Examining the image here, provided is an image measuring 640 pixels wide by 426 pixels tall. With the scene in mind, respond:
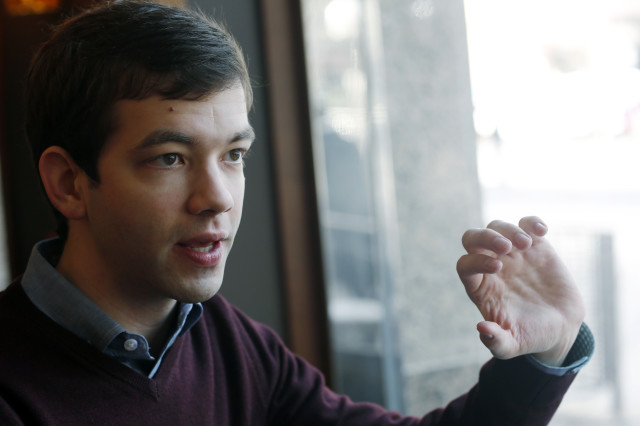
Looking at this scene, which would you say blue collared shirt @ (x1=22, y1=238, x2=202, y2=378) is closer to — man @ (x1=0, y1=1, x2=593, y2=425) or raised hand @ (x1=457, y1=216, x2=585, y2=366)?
man @ (x1=0, y1=1, x2=593, y2=425)

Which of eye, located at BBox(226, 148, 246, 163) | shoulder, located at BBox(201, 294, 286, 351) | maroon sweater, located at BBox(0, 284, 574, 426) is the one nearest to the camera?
maroon sweater, located at BBox(0, 284, 574, 426)

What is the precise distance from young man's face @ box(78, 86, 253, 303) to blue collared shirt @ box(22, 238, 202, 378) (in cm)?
8

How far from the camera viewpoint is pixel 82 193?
1.08 meters

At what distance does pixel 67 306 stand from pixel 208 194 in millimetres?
289

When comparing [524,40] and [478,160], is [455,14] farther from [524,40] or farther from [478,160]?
[478,160]

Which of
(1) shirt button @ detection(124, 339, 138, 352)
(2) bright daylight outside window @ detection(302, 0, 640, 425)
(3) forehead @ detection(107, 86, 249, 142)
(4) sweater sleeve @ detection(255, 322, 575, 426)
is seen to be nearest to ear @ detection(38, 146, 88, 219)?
(3) forehead @ detection(107, 86, 249, 142)

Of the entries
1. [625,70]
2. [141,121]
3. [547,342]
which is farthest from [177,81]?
[625,70]

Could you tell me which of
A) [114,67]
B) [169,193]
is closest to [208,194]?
[169,193]

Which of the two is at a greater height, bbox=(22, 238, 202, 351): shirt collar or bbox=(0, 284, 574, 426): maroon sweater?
bbox=(22, 238, 202, 351): shirt collar

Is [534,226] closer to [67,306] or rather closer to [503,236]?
[503,236]

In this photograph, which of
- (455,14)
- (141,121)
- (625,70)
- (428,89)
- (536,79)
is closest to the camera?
(141,121)

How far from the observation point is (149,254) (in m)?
1.03

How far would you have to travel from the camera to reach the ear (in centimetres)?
108

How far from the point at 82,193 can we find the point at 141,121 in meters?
0.18
